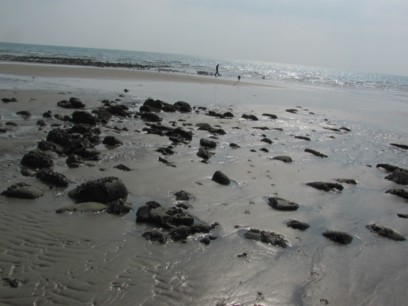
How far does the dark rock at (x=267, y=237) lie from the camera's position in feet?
24.7

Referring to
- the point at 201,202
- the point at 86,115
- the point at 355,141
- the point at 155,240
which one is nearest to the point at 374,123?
the point at 355,141

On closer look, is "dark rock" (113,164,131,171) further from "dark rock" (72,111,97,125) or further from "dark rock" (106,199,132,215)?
"dark rock" (72,111,97,125)

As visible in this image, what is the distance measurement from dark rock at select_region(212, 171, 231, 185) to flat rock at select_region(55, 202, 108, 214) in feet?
11.4

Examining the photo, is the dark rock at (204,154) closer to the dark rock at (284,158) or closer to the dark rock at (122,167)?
the dark rock at (284,158)

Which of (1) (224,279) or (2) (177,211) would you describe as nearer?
(1) (224,279)

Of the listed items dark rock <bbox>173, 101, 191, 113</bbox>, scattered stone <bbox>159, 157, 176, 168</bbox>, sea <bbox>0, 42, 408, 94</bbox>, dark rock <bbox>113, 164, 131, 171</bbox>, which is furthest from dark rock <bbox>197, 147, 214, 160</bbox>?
sea <bbox>0, 42, 408, 94</bbox>

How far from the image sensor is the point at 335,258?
727cm

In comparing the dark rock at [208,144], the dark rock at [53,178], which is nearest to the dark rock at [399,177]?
the dark rock at [208,144]

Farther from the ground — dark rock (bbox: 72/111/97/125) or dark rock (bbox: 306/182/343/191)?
dark rock (bbox: 72/111/97/125)

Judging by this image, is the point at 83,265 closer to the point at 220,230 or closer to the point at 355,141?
the point at 220,230

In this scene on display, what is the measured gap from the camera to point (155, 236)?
23.6ft

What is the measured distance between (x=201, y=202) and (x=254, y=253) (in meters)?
2.45

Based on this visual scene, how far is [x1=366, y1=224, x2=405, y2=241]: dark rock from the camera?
27.7 feet

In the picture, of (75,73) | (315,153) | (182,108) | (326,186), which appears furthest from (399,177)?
(75,73)
